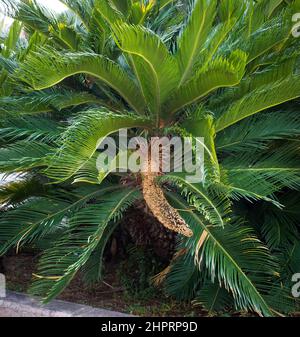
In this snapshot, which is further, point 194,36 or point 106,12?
point 106,12

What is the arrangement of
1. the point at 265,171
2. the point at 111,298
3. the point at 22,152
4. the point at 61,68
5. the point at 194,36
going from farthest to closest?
the point at 111,298 → the point at 22,152 → the point at 265,171 → the point at 194,36 → the point at 61,68

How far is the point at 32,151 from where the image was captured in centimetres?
365

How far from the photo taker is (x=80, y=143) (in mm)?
2986

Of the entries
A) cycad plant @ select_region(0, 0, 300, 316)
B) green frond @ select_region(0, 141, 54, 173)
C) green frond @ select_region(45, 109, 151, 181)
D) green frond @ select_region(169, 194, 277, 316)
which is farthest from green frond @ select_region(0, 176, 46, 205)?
green frond @ select_region(169, 194, 277, 316)

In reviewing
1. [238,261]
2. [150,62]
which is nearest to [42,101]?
[150,62]

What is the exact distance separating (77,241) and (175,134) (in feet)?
3.61

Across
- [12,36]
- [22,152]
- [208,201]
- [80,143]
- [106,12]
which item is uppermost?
[12,36]

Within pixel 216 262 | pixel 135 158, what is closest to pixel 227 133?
pixel 135 158

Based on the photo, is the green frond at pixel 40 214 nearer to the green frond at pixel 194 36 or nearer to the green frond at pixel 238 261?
the green frond at pixel 238 261

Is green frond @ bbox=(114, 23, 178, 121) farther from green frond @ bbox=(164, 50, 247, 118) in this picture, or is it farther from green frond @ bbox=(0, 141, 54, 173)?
green frond @ bbox=(0, 141, 54, 173)

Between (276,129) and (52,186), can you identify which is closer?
(276,129)

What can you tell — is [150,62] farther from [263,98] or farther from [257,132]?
[257,132]

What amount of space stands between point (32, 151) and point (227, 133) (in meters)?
1.55

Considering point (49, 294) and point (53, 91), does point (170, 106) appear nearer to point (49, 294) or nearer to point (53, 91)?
point (53, 91)
